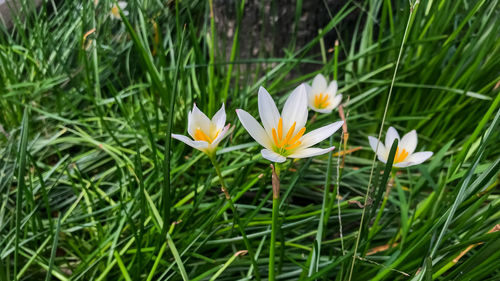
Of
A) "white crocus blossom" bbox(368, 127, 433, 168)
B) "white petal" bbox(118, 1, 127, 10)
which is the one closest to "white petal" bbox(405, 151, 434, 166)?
"white crocus blossom" bbox(368, 127, 433, 168)

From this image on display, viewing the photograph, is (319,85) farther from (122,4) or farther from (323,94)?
(122,4)

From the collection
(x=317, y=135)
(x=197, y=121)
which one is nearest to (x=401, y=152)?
(x=317, y=135)

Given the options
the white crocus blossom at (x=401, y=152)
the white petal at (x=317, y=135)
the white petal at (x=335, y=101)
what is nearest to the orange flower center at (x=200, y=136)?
the white petal at (x=317, y=135)

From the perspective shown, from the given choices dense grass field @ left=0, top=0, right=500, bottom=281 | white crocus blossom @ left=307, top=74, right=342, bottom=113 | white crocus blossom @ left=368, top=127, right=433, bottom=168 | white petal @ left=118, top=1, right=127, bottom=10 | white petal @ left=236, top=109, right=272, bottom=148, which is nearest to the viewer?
white petal @ left=236, top=109, right=272, bottom=148

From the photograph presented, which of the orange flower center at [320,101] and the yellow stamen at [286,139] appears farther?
the orange flower center at [320,101]

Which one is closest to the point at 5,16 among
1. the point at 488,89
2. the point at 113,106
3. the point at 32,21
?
the point at 32,21

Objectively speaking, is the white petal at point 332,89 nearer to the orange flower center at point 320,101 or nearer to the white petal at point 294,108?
the orange flower center at point 320,101

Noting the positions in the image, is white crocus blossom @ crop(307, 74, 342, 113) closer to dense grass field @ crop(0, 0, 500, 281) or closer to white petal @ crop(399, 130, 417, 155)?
dense grass field @ crop(0, 0, 500, 281)
